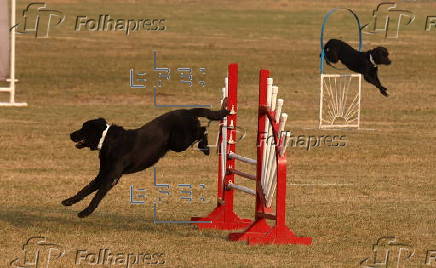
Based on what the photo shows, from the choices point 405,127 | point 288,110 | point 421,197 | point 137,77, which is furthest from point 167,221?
point 137,77

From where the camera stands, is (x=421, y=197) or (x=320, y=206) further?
(x=421, y=197)

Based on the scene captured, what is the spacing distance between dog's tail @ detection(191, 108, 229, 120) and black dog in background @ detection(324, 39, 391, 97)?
625 cm

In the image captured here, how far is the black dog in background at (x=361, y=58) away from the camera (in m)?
18.3

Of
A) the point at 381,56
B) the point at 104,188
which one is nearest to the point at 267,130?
the point at 104,188

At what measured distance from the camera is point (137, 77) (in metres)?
37.1

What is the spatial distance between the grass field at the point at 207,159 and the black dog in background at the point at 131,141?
1.77 ft

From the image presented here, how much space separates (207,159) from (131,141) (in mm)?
8198

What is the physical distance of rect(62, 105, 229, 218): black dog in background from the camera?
11477 millimetres

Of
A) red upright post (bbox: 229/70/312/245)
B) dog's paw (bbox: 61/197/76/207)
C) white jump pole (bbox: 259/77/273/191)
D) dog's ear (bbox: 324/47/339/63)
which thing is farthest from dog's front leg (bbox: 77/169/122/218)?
dog's ear (bbox: 324/47/339/63)

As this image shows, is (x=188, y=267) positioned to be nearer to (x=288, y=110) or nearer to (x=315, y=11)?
(x=288, y=110)

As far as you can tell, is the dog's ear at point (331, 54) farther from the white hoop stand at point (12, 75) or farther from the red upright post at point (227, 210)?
the red upright post at point (227, 210)

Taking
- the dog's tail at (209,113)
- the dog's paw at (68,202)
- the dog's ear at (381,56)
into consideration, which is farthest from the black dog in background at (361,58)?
the dog's paw at (68,202)

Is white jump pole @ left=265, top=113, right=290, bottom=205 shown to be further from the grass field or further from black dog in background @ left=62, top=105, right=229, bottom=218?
black dog in background @ left=62, top=105, right=229, bottom=218

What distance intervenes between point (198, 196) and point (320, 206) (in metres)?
1.84
